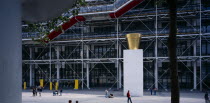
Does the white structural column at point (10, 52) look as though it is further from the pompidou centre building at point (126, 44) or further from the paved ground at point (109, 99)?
the pompidou centre building at point (126, 44)

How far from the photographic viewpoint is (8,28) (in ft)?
6.75

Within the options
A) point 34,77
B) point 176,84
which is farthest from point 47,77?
point 176,84

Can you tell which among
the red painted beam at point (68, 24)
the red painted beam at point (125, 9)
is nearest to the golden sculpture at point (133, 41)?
the red painted beam at point (125, 9)

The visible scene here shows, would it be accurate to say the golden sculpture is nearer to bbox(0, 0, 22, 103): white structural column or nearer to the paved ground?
the paved ground

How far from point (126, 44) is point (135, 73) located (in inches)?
400

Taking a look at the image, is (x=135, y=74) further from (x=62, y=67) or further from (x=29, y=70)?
(x=29, y=70)

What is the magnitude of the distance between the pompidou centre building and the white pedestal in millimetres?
5846

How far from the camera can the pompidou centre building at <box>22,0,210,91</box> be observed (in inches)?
1025

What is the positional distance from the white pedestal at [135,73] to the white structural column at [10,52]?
18154 millimetres

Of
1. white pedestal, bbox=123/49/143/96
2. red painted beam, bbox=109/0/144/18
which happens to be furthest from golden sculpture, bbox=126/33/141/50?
red painted beam, bbox=109/0/144/18

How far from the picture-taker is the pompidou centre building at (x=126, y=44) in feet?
85.4

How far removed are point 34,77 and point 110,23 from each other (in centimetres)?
1365

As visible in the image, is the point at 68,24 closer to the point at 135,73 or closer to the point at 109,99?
the point at 135,73

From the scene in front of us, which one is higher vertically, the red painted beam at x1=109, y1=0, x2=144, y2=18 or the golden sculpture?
the red painted beam at x1=109, y1=0, x2=144, y2=18
